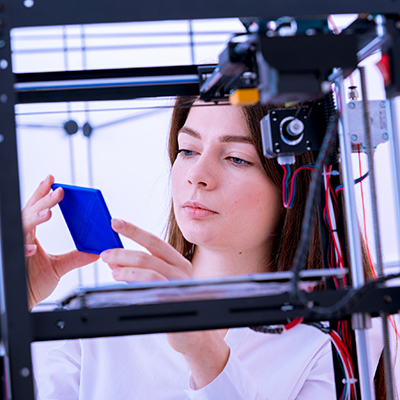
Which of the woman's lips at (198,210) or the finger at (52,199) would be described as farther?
the woman's lips at (198,210)

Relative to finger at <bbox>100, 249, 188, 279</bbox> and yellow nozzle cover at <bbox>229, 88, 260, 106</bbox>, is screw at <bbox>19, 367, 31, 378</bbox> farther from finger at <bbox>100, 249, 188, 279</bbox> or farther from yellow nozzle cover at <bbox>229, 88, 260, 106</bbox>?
yellow nozzle cover at <bbox>229, 88, 260, 106</bbox>

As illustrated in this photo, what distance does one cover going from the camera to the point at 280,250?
150 cm

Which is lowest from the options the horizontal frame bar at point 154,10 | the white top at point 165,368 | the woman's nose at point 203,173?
the white top at point 165,368

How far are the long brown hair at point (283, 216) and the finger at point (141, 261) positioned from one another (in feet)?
A: 1.77

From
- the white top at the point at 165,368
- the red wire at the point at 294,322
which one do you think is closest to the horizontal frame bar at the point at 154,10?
the red wire at the point at 294,322

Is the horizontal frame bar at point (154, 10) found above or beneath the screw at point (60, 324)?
above

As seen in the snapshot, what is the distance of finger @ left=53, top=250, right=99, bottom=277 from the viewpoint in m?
1.18

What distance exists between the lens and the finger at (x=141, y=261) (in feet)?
2.66

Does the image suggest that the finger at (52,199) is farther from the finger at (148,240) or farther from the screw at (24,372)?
the screw at (24,372)

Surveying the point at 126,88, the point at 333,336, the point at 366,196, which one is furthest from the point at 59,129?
the point at 333,336

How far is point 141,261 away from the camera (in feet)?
2.66

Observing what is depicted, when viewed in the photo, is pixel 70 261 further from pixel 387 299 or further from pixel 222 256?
pixel 387 299

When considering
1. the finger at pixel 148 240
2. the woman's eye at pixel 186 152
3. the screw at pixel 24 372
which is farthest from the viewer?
the woman's eye at pixel 186 152

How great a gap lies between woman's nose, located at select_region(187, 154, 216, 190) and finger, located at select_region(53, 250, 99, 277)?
1.18 feet
